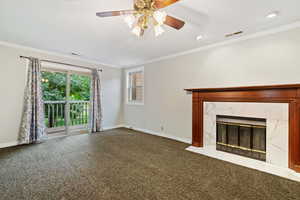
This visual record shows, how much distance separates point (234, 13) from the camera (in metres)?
2.08

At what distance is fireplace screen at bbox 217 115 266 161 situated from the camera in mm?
2613

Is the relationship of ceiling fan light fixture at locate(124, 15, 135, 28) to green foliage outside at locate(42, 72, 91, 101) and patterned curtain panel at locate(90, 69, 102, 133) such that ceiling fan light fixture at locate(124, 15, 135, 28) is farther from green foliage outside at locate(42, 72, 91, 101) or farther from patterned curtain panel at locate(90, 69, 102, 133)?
green foliage outside at locate(42, 72, 91, 101)

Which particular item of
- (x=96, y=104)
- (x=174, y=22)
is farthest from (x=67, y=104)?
(x=174, y=22)

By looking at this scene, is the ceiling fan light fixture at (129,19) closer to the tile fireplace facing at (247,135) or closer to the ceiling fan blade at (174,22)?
the ceiling fan blade at (174,22)

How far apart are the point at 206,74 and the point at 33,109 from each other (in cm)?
446

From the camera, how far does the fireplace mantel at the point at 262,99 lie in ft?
7.18

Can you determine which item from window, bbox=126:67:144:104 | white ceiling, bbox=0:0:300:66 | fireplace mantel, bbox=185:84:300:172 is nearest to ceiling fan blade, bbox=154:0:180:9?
white ceiling, bbox=0:0:300:66

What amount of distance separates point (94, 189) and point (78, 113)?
3.55m

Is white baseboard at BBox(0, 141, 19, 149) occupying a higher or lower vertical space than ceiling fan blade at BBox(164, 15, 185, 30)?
lower

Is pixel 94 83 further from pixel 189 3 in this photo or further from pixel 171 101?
pixel 189 3

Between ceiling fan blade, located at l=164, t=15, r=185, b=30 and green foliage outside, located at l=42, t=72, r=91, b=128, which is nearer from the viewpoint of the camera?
ceiling fan blade, located at l=164, t=15, r=185, b=30

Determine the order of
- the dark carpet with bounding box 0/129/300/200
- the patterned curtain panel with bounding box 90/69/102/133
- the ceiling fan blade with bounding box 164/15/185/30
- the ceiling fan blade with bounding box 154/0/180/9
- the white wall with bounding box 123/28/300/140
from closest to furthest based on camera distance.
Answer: the ceiling fan blade with bounding box 154/0/180/9 → the ceiling fan blade with bounding box 164/15/185/30 → the dark carpet with bounding box 0/129/300/200 → the white wall with bounding box 123/28/300/140 → the patterned curtain panel with bounding box 90/69/102/133

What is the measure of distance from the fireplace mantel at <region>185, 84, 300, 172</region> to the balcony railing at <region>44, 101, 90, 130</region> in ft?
12.5

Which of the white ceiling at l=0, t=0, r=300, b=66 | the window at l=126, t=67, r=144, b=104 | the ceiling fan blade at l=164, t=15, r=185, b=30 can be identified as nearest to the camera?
the ceiling fan blade at l=164, t=15, r=185, b=30
